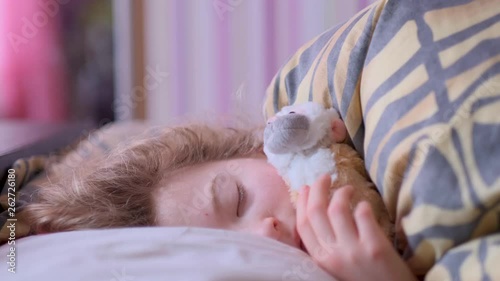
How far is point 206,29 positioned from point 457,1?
1.76 meters

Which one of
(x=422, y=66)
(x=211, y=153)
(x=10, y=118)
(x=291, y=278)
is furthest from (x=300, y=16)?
(x=291, y=278)

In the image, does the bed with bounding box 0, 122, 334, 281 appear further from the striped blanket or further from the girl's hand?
the striped blanket

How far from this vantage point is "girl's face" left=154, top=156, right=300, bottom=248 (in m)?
0.74

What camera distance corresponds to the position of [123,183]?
0.87 metres

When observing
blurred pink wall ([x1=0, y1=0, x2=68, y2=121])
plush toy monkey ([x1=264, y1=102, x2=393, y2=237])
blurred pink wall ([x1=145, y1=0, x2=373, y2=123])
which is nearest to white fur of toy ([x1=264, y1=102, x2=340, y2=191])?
plush toy monkey ([x1=264, y1=102, x2=393, y2=237])

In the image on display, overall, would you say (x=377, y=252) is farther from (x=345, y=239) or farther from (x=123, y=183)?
(x=123, y=183)

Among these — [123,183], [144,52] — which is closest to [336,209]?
[123,183]

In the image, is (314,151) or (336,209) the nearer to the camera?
(336,209)

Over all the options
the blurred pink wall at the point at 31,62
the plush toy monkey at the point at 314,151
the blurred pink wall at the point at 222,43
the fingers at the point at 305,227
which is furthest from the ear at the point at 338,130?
the blurred pink wall at the point at 31,62

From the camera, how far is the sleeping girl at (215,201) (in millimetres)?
624

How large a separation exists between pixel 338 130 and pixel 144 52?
186cm

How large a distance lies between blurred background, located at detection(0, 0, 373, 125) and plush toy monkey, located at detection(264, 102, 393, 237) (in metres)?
1.48

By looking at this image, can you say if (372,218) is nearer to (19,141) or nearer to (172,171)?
(172,171)

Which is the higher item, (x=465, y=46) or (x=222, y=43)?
(x=465, y=46)
